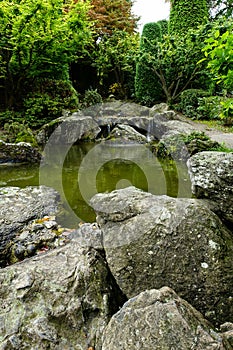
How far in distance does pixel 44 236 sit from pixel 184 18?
48.7ft

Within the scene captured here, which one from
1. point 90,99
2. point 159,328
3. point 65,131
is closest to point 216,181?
point 159,328

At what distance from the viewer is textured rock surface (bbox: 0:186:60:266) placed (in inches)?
118

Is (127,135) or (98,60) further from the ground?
(98,60)

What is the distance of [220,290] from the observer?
2002 millimetres

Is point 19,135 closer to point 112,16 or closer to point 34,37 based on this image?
point 34,37

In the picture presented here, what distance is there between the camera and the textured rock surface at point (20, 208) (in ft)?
9.87

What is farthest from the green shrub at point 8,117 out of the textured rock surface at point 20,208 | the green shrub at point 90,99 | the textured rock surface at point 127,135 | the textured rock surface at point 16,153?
the textured rock surface at point 20,208

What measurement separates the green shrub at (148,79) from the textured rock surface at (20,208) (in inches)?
439

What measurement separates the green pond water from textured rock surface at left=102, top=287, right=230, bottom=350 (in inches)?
80.4

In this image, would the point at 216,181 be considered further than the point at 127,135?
No

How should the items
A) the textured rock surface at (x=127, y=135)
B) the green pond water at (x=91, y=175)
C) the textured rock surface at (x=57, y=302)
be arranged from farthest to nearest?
the textured rock surface at (x=127, y=135)
the green pond water at (x=91, y=175)
the textured rock surface at (x=57, y=302)

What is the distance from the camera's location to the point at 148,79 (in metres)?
13.9

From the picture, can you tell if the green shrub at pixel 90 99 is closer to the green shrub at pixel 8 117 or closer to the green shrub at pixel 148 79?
the green shrub at pixel 148 79

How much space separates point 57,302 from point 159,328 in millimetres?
887
